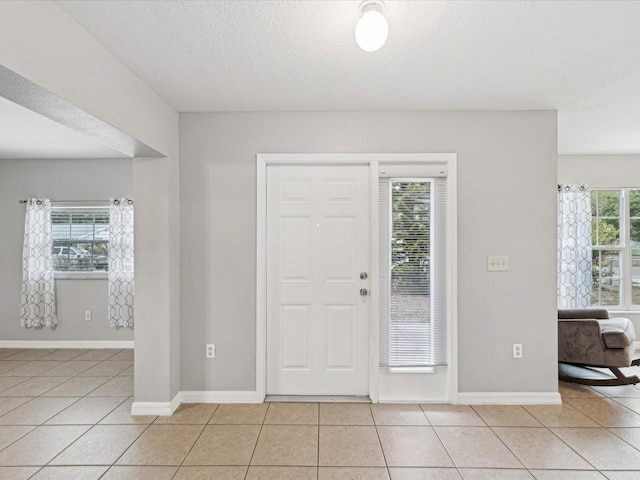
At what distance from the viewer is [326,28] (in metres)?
1.83

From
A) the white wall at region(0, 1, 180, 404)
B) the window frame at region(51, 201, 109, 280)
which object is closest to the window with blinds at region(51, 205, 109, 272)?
the window frame at region(51, 201, 109, 280)

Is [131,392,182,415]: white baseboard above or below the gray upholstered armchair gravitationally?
below

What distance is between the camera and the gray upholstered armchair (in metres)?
3.17

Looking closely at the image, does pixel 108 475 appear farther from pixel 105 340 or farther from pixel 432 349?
pixel 105 340

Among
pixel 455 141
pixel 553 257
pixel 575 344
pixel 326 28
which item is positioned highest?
pixel 326 28

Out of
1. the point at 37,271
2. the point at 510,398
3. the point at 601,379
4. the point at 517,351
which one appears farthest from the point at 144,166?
the point at 601,379

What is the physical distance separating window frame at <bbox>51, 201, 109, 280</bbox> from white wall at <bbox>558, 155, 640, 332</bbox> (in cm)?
588

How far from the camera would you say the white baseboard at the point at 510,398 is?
9.55ft

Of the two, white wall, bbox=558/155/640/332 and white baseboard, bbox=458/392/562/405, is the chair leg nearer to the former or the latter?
white baseboard, bbox=458/392/562/405

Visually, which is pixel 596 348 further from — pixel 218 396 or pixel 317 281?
pixel 218 396

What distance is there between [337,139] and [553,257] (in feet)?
6.62

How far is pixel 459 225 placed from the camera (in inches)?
116

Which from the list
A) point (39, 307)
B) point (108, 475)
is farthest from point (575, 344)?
point (39, 307)

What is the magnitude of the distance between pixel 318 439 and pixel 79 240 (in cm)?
403
